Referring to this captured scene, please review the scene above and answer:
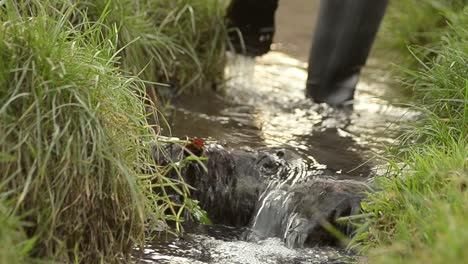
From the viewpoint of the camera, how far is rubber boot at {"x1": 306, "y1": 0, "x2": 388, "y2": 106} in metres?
5.84

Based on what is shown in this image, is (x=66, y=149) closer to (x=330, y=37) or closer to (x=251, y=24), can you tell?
(x=330, y=37)

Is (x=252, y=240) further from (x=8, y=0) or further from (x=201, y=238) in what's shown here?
(x=8, y=0)

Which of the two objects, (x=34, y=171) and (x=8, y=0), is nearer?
(x=34, y=171)

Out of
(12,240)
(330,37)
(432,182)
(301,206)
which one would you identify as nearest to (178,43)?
(330,37)

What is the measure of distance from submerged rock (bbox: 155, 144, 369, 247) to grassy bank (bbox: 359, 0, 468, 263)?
338 millimetres

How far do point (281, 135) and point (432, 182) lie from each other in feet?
6.64

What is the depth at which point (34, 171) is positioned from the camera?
332 cm

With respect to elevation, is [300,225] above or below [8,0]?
below

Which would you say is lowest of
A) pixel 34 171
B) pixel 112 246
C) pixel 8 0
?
pixel 112 246

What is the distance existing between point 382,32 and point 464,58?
2.45 metres

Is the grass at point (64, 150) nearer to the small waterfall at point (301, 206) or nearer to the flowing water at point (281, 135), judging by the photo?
the flowing water at point (281, 135)

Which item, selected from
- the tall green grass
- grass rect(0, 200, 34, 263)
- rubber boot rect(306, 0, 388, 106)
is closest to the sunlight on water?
rubber boot rect(306, 0, 388, 106)

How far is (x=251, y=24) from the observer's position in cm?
636

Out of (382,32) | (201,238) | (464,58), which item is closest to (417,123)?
(464,58)
